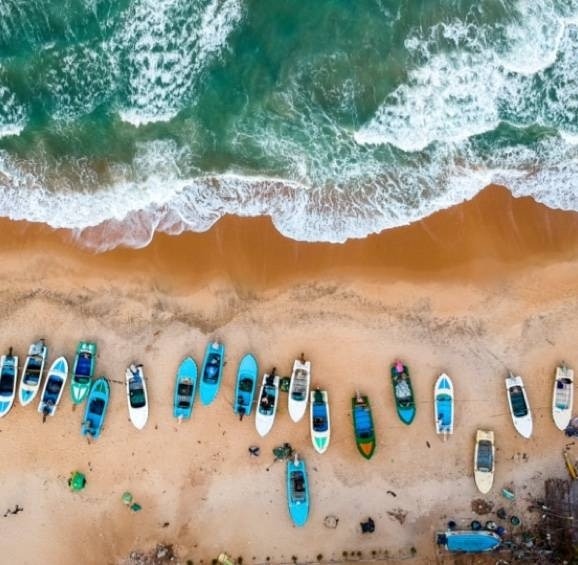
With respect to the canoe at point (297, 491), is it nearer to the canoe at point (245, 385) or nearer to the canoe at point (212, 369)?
the canoe at point (245, 385)

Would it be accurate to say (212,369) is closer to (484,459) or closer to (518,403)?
(484,459)

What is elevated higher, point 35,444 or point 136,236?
point 136,236

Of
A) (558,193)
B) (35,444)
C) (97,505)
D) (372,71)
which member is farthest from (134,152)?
(558,193)

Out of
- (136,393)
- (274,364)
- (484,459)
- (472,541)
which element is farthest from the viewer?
(274,364)

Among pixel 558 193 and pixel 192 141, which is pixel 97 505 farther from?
pixel 558 193

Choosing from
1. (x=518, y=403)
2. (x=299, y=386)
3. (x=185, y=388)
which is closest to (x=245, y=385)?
(x=299, y=386)

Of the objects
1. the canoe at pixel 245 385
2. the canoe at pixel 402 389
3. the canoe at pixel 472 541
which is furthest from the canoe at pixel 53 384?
the canoe at pixel 472 541
